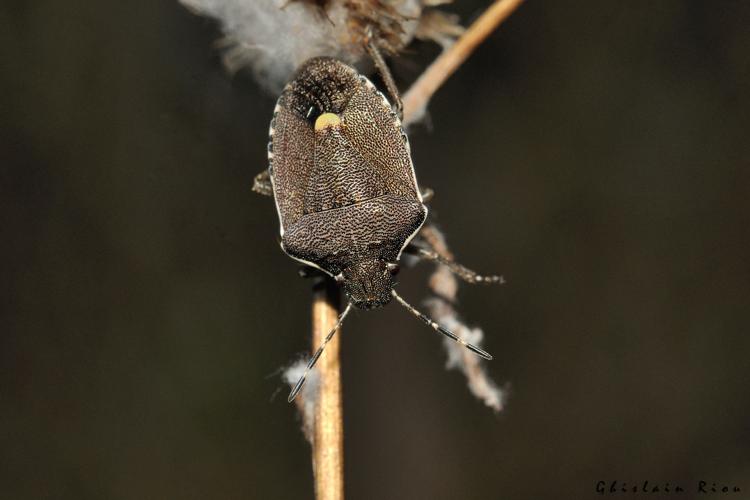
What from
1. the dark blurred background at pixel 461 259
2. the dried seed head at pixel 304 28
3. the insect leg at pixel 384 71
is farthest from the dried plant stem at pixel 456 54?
the dark blurred background at pixel 461 259

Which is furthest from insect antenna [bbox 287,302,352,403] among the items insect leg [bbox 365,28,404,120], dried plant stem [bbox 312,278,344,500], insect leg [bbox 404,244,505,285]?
insect leg [bbox 365,28,404,120]

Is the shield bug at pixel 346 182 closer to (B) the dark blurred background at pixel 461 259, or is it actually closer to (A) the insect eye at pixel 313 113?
(A) the insect eye at pixel 313 113

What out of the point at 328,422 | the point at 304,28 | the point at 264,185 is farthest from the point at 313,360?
the point at 304,28

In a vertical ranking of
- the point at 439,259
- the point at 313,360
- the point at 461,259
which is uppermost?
the point at 461,259

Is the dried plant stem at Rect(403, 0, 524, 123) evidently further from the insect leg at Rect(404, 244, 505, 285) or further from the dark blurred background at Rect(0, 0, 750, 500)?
the dark blurred background at Rect(0, 0, 750, 500)

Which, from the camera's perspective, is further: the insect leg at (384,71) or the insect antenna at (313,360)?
the insect leg at (384,71)

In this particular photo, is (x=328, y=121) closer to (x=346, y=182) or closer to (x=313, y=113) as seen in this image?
(x=313, y=113)
